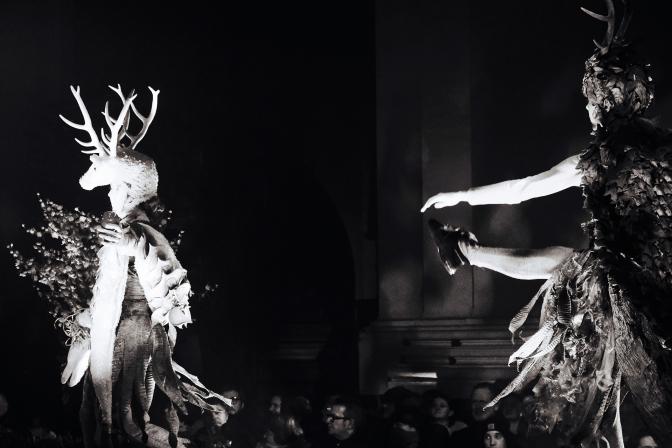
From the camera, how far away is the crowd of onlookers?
7184 millimetres

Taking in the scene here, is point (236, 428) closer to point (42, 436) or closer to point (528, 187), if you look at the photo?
point (42, 436)

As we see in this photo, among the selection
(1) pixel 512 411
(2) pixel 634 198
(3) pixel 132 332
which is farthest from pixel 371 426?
(2) pixel 634 198

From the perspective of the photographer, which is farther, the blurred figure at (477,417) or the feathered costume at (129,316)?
the blurred figure at (477,417)

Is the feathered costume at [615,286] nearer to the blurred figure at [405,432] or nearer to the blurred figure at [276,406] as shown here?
the blurred figure at [405,432]

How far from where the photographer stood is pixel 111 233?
23.0ft

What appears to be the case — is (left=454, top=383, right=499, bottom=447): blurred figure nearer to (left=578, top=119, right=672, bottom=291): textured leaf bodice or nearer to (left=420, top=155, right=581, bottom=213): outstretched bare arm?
(left=420, top=155, right=581, bottom=213): outstretched bare arm

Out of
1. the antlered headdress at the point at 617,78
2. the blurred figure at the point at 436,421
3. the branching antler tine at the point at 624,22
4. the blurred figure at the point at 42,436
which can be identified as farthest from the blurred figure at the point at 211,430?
the branching antler tine at the point at 624,22

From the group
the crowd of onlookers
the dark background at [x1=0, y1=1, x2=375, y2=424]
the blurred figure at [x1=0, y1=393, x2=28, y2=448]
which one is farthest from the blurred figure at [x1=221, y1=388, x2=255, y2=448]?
the dark background at [x1=0, y1=1, x2=375, y2=424]

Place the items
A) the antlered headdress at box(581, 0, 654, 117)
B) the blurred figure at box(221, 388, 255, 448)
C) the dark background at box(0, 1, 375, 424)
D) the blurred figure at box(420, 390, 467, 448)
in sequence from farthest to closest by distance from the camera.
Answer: the dark background at box(0, 1, 375, 424) < the blurred figure at box(221, 388, 255, 448) < the blurred figure at box(420, 390, 467, 448) < the antlered headdress at box(581, 0, 654, 117)

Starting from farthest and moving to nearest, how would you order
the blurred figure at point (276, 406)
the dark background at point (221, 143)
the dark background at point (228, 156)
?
the dark background at point (221, 143) < the dark background at point (228, 156) < the blurred figure at point (276, 406)

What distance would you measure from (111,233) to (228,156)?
425cm

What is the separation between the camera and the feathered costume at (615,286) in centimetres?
529

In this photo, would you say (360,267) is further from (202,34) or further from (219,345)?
(202,34)

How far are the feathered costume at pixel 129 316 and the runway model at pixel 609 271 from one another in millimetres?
1898
